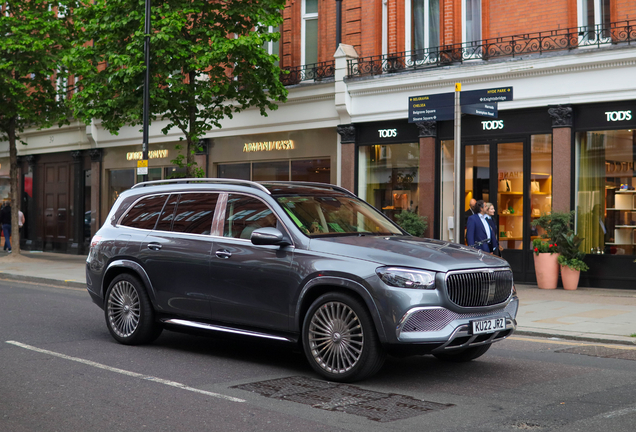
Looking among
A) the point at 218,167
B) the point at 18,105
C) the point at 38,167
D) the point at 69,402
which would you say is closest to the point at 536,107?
the point at 218,167

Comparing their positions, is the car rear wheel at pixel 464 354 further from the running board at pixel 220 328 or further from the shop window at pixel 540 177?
the shop window at pixel 540 177

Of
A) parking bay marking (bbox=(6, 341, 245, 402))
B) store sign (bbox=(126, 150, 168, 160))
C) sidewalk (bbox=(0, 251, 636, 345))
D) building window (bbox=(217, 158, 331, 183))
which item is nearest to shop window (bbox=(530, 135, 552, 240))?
sidewalk (bbox=(0, 251, 636, 345))

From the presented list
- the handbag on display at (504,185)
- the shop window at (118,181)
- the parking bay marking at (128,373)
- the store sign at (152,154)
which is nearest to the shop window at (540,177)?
the handbag on display at (504,185)

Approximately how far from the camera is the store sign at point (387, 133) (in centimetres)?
1883

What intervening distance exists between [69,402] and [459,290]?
341 cm

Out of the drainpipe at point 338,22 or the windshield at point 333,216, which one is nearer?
the windshield at point 333,216

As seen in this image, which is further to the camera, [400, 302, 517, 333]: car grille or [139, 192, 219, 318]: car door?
[139, 192, 219, 318]: car door

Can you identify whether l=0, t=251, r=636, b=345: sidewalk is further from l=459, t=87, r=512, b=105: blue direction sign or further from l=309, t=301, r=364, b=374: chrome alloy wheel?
l=309, t=301, r=364, b=374: chrome alloy wheel

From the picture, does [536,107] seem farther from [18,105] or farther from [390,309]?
[18,105]

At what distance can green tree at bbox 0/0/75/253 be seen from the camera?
2077cm

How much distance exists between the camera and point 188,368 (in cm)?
722

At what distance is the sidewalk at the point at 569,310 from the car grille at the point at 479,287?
10.9 feet

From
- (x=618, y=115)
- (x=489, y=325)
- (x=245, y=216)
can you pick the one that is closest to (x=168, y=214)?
(x=245, y=216)

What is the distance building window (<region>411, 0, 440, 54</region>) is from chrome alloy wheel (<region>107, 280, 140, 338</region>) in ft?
39.5
